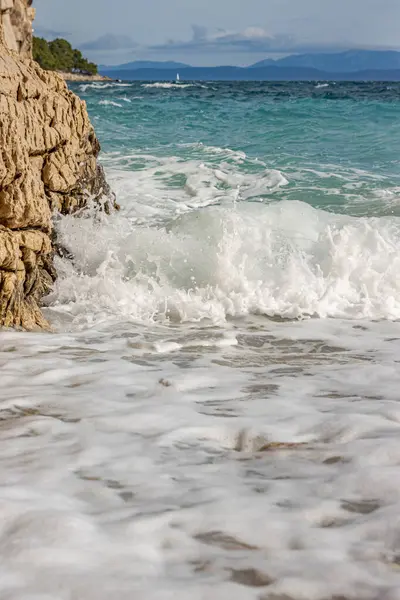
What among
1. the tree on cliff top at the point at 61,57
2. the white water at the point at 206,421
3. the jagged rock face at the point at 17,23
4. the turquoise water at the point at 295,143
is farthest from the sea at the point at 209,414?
the tree on cliff top at the point at 61,57

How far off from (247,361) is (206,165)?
8020 mm

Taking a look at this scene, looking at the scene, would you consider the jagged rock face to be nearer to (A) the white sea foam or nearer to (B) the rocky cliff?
(B) the rocky cliff

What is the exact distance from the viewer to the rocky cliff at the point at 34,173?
4.45 metres

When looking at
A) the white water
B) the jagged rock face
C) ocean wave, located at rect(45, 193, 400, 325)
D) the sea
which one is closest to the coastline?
→ the jagged rock face

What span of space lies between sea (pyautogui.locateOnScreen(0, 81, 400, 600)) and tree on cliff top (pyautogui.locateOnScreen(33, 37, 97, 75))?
Result: 76.4 meters

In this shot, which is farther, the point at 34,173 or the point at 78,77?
the point at 78,77

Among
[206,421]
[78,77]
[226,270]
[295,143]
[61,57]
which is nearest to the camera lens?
[206,421]

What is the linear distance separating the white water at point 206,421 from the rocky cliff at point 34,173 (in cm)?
26

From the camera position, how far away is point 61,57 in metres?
86.9

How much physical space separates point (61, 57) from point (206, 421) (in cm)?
9075

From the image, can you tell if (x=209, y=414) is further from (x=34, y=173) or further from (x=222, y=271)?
(x=222, y=271)

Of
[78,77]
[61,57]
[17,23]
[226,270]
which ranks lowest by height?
[226,270]

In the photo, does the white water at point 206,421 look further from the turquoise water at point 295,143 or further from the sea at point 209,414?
the turquoise water at point 295,143

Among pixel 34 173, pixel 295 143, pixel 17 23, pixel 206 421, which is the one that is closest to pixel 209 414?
pixel 206 421
